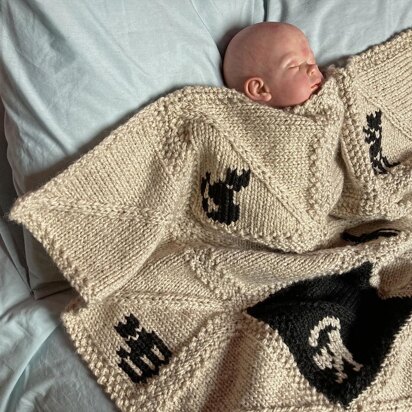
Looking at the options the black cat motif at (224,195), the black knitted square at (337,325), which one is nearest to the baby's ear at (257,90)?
the black cat motif at (224,195)

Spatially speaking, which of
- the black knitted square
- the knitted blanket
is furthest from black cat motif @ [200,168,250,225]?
the black knitted square

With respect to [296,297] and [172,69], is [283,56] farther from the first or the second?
[296,297]

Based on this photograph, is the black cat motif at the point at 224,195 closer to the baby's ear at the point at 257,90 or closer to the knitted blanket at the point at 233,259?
the knitted blanket at the point at 233,259

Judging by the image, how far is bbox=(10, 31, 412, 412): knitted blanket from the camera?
2.45ft

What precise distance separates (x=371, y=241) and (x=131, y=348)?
0.42 m

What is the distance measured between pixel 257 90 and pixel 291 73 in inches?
2.5

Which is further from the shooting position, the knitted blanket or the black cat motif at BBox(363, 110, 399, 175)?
the black cat motif at BBox(363, 110, 399, 175)

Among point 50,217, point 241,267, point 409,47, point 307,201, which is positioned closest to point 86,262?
point 50,217

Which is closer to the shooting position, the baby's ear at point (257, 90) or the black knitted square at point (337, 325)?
the black knitted square at point (337, 325)

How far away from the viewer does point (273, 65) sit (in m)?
0.87

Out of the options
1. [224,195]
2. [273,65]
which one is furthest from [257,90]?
[224,195]

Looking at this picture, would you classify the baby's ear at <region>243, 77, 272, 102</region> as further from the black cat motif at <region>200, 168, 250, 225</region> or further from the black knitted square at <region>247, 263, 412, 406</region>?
the black knitted square at <region>247, 263, 412, 406</region>

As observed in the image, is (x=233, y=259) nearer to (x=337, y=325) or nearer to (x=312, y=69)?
(x=337, y=325)

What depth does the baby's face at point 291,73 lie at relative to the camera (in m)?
0.86
